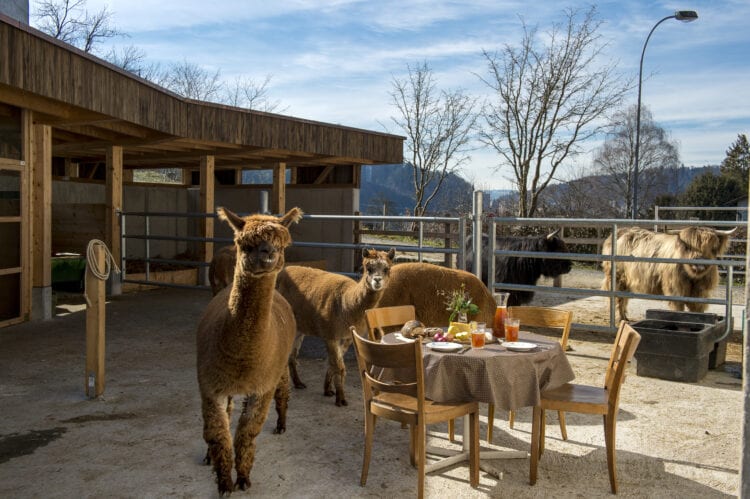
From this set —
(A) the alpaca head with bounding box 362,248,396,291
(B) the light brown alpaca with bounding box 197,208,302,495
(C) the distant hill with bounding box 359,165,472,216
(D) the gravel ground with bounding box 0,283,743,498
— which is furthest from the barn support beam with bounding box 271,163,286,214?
(C) the distant hill with bounding box 359,165,472,216

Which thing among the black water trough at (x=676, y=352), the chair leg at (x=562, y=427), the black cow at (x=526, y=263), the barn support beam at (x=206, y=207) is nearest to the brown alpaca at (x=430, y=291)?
the black water trough at (x=676, y=352)

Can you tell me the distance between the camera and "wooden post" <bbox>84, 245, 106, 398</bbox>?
15.5 feet

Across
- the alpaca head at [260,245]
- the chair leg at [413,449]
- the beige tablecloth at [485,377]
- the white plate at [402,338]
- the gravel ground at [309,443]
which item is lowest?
the gravel ground at [309,443]

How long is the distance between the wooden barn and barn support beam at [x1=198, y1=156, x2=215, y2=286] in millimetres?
21

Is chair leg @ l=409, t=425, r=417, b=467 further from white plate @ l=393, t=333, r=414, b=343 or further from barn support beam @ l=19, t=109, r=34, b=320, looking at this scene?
barn support beam @ l=19, t=109, r=34, b=320

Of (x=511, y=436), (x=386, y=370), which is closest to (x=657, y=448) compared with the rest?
(x=511, y=436)

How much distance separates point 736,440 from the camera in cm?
410

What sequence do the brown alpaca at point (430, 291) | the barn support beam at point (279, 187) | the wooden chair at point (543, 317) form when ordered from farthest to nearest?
1. the barn support beam at point (279, 187)
2. the brown alpaca at point (430, 291)
3. the wooden chair at point (543, 317)

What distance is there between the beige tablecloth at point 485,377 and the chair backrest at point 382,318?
0.74 meters

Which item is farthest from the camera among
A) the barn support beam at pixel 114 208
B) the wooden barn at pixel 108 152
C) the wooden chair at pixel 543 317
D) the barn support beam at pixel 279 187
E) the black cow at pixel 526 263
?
the barn support beam at pixel 279 187

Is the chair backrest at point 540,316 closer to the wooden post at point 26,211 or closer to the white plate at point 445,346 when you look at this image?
the white plate at point 445,346

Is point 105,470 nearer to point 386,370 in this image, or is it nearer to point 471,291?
point 386,370

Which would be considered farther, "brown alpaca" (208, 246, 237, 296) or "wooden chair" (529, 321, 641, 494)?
"brown alpaca" (208, 246, 237, 296)

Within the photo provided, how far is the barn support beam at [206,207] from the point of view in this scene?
10.6 m
